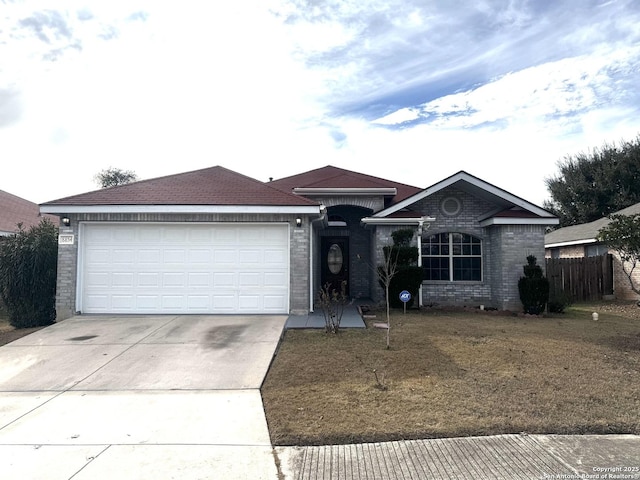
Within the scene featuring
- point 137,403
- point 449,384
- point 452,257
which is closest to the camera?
point 137,403

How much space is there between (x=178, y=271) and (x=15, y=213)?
12.1 metres

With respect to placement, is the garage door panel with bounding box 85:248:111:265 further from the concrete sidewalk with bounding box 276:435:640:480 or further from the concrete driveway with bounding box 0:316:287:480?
the concrete sidewalk with bounding box 276:435:640:480

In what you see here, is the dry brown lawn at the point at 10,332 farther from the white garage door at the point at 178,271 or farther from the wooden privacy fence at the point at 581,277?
the wooden privacy fence at the point at 581,277

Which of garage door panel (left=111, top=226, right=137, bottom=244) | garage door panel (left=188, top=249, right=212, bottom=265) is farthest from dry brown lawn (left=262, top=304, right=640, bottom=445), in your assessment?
garage door panel (left=111, top=226, right=137, bottom=244)

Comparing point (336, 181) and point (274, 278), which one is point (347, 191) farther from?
point (274, 278)

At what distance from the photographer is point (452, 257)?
13.8 metres

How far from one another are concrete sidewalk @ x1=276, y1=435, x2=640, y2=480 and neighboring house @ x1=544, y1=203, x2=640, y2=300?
44.2 feet

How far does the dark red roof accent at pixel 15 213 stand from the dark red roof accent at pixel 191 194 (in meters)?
7.11

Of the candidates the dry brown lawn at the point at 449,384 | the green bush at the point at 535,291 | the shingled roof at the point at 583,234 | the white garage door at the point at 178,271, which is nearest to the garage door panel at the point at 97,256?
the white garage door at the point at 178,271

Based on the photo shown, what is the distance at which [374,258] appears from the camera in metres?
13.5

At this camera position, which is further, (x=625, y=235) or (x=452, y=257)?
(x=452, y=257)

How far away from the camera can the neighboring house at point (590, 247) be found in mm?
15852

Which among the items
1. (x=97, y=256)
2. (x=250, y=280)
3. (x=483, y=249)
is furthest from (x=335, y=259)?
(x=97, y=256)

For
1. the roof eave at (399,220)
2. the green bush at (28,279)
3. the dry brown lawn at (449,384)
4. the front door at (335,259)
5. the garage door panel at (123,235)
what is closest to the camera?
the dry brown lawn at (449,384)
